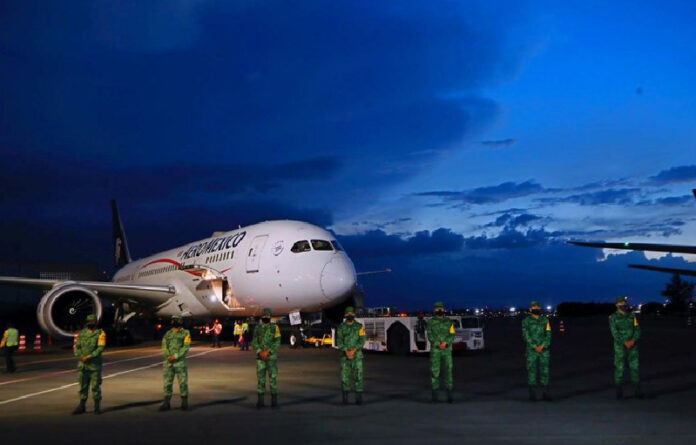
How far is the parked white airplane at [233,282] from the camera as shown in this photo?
26.8 meters

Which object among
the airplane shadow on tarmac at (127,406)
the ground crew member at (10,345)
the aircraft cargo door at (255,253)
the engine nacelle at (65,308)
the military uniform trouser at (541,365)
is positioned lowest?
the airplane shadow on tarmac at (127,406)

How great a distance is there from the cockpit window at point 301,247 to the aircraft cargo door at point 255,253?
1.71 metres

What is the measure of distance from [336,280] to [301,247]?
1.96m

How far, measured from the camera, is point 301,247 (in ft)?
89.9

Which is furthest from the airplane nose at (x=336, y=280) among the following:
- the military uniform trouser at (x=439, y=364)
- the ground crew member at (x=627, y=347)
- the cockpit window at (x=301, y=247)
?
the ground crew member at (x=627, y=347)

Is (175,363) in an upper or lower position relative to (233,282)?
lower

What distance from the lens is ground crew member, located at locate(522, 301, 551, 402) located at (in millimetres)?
13586

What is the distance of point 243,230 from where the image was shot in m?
31.6

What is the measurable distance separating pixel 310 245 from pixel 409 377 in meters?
9.95

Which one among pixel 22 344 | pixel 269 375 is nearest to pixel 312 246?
pixel 269 375

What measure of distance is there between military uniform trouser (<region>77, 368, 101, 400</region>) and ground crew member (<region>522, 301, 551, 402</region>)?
7309 millimetres

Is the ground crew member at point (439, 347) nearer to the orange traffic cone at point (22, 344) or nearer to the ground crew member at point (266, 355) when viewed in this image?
the ground crew member at point (266, 355)

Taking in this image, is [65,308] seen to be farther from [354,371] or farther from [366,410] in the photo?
[366,410]

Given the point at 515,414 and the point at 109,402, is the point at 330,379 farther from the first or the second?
the point at 515,414
